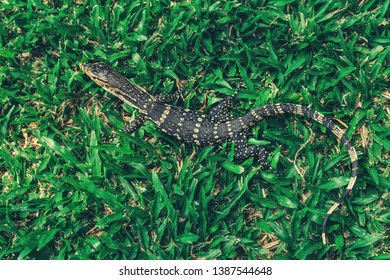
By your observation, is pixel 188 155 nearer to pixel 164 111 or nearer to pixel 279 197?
pixel 164 111

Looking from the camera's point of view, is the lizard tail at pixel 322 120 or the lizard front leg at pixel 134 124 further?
the lizard front leg at pixel 134 124

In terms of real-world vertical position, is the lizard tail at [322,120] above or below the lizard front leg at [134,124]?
above

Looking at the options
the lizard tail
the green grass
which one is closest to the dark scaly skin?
the lizard tail

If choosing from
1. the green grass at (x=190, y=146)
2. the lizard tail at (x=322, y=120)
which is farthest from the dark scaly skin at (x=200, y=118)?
the green grass at (x=190, y=146)

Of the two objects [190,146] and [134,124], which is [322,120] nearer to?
[190,146]

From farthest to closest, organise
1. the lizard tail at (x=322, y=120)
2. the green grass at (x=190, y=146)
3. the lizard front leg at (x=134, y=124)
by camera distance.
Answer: the lizard front leg at (x=134, y=124), the green grass at (x=190, y=146), the lizard tail at (x=322, y=120)

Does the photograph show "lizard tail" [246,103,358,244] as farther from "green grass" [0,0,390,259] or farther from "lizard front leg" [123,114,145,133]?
"lizard front leg" [123,114,145,133]

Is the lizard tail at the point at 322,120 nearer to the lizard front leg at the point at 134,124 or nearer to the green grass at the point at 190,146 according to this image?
the green grass at the point at 190,146

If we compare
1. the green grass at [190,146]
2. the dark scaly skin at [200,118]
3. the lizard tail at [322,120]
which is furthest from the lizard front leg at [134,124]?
the lizard tail at [322,120]

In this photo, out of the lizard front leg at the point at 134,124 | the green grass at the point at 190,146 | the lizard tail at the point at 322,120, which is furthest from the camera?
the lizard front leg at the point at 134,124
